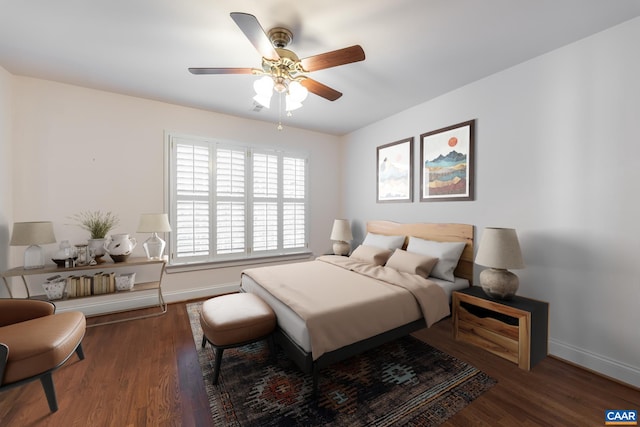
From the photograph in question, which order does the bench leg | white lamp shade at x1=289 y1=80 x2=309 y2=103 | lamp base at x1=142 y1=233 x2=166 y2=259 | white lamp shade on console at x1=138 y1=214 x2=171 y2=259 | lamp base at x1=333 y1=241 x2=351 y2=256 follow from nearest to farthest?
white lamp shade at x1=289 y1=80 x2=309 y2=103 < the bench leg < white lamp shade on console at x1=138 y1=214 x2=171 y2=259 < lamp base at x1=142 y1=233 x2=166 y2=259 < lamp base at x1=333 y1=241 x2=351 y2=256

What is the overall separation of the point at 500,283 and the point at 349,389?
5.17ft

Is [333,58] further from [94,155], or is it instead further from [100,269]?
[100,269]

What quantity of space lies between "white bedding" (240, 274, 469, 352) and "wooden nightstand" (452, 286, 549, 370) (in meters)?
0.17

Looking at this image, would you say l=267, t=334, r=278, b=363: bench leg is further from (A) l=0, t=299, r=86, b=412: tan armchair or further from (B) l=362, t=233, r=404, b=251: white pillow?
(B) l=362, t=233, r=404, b=251: white pillow

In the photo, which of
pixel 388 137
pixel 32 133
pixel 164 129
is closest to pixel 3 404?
pixel 32 133

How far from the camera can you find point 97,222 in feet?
9.51

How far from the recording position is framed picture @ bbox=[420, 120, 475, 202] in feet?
9.43

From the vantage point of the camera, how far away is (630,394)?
1789mm

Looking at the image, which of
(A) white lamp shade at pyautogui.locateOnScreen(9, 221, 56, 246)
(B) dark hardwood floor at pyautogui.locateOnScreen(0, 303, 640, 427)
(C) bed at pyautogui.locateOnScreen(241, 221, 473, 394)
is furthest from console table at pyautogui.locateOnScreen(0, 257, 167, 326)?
(C) bed at pyautogui.locateOnScreen(241, 221, 473, 394)

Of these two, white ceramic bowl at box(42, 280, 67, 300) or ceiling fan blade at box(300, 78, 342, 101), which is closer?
ceiling fan blade at box(300, 78, 342, 101)

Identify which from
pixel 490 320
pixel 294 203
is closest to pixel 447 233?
pixel 490 320

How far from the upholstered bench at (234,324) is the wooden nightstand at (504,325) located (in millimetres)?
1842

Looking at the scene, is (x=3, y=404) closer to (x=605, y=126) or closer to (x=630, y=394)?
(x=630, y=394)

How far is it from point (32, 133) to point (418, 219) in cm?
469
